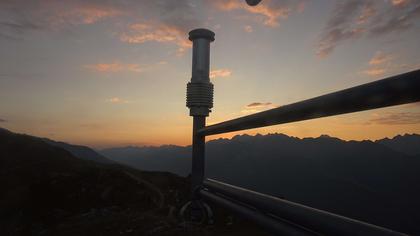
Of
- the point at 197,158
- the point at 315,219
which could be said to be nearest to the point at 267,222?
the point at 315,219

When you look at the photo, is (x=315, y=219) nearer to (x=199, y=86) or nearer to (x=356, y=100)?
(x=356, y=100)

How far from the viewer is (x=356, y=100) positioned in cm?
75

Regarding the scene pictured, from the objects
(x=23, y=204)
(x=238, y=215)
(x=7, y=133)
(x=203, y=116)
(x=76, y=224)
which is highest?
(x=7, y=133)

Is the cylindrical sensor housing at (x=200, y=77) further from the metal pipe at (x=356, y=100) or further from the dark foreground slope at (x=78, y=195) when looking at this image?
the dark foreground slope at (x=78, y=195)

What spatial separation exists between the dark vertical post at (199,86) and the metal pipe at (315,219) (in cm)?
118

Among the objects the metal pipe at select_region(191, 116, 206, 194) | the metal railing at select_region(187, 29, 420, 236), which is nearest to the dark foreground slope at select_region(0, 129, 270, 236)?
the metal pipe at select_region(191, 116, 206, 194)

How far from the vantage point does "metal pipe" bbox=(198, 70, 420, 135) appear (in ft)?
2.02

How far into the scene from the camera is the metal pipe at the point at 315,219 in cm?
79

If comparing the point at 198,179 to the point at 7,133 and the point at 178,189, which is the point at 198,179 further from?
the point at 7,133

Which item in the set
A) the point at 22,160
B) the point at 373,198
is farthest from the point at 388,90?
the point at 373,198

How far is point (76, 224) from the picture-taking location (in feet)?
16.6

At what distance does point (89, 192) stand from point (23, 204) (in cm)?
953

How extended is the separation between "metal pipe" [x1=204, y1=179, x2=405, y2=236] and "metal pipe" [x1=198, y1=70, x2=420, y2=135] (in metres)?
0.29

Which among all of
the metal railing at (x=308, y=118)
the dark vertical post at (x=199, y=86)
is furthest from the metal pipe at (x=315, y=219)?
the dark vertical post at (x=199, y=86)
